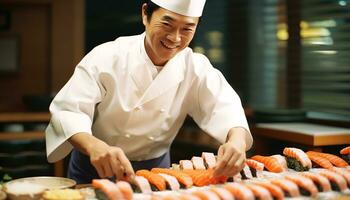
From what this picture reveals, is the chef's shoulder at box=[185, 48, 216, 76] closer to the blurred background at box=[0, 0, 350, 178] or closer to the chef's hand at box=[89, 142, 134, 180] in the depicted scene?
the chef's hand at box=[89, 142, 134, 180]

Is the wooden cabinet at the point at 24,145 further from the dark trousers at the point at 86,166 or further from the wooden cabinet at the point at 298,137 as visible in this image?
the wooden cabinet at the point at 298,137

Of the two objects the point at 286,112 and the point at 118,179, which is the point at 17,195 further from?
the point at 286,112

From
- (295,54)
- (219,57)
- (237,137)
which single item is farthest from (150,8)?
(219,57)

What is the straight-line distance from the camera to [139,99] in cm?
229

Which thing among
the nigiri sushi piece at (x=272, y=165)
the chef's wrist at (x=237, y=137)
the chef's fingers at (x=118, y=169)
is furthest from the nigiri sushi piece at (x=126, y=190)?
the nigiri sushi piece at (x=272, y=165)

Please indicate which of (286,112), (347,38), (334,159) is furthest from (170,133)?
(347,38)

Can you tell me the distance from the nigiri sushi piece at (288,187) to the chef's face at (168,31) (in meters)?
0.75

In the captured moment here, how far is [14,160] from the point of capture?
398 centimetres

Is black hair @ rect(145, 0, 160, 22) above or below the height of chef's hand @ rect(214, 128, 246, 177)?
above

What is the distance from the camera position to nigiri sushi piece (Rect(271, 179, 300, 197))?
5.54 feet

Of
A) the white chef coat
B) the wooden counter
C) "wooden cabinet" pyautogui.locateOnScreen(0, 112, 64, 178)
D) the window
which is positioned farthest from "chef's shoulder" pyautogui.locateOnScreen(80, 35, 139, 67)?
the window

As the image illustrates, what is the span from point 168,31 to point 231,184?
716 millimetres

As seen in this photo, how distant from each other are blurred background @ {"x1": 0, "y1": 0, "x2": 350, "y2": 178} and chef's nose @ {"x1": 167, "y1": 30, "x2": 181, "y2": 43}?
1738 millimetres

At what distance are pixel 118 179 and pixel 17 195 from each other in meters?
0.37
